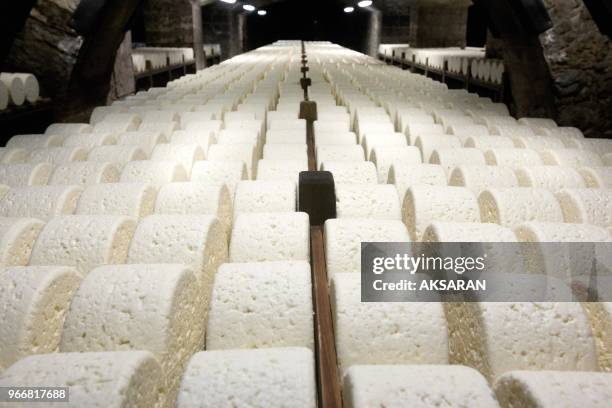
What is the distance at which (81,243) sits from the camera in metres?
1.81

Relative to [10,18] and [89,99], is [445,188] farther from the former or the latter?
[89,99]

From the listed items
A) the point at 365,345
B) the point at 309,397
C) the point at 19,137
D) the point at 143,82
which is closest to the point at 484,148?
the point at 365,345

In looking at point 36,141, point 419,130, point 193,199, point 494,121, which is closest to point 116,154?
point 36,141

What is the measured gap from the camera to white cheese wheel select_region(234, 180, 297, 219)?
2.22 m

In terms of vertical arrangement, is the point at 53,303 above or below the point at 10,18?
below

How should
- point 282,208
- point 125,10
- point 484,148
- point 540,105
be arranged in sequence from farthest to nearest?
1. point 125,10
2. point 540,105
3. point 484,148
4. point 282,208

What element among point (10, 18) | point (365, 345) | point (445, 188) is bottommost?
point (365, 345)

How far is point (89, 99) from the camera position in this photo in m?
5.25

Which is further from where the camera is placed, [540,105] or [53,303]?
[540,105]

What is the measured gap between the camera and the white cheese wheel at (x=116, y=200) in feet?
7.31

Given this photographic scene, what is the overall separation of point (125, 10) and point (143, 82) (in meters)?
4.94

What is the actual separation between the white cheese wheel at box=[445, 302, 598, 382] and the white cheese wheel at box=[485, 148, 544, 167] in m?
1.79

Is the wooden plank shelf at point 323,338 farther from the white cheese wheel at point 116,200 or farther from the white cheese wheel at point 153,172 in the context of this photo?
the white cheese wheel at point 153,172

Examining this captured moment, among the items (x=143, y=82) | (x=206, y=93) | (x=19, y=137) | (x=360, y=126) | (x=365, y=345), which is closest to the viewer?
(x=365, y=345)
